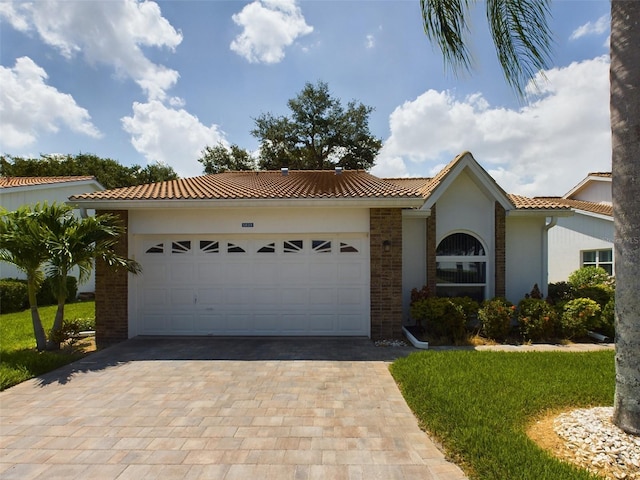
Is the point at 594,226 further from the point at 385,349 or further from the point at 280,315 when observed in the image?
the point at 280,315

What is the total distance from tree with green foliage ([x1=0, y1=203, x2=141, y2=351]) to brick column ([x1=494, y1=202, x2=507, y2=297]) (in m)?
10.5

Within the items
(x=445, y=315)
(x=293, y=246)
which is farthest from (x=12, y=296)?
(x=445, y=315)

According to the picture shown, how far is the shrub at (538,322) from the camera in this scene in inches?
345

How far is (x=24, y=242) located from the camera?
740 centimetres

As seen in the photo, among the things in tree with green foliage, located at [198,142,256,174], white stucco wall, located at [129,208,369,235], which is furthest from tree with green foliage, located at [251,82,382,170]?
white stucco wall, located at [129,208,369,235]

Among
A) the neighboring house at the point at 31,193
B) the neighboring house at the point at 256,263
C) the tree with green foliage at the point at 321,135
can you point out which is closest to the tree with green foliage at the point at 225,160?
the tree with green foliage at the point at 321,135

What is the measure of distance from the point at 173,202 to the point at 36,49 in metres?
6.91

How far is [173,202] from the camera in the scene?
8.72 metres

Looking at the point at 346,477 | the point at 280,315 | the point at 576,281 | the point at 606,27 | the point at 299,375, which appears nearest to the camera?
the point at 346,477

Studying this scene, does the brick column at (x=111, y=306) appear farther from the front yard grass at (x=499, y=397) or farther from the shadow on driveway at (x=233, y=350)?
the front yard grass at (x=499, y=397)

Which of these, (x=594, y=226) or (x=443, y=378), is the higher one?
(x=594, y=226)

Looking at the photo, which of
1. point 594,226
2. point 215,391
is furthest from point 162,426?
point 594,226

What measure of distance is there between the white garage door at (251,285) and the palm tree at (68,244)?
130 cm

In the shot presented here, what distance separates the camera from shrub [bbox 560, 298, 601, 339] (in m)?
8.75
